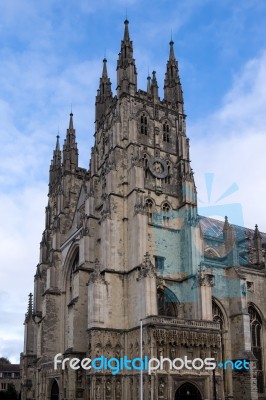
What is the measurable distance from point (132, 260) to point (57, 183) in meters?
26.7

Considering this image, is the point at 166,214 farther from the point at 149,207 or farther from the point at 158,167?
the point at 158,167

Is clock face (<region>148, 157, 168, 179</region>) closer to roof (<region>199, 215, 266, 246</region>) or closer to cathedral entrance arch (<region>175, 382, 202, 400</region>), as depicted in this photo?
roof (<region>199, 215, 266, 246</region>)

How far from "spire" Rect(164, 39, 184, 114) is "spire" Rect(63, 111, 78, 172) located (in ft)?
52.2

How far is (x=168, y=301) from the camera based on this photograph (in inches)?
1890

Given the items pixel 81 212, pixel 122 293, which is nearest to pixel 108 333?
pixel 122 293

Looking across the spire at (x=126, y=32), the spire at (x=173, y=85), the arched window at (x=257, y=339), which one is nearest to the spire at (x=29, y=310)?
the arched window at (x=257, y=339)

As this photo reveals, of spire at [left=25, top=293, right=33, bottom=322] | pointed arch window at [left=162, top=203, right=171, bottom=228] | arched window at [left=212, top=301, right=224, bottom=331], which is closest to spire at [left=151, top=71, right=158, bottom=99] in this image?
pointed arch window at [left=162, top=203, right=171, bottom=228]

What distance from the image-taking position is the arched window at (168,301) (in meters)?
47.7

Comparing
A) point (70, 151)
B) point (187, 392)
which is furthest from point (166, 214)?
point (70, 151)

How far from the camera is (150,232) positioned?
161ft

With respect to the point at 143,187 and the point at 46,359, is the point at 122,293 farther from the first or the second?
the point at 46,359

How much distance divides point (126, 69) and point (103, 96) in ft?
21.8

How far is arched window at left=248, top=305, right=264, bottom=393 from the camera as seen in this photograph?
51147 mm

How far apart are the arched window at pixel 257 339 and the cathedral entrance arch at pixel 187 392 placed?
11.5 metres
